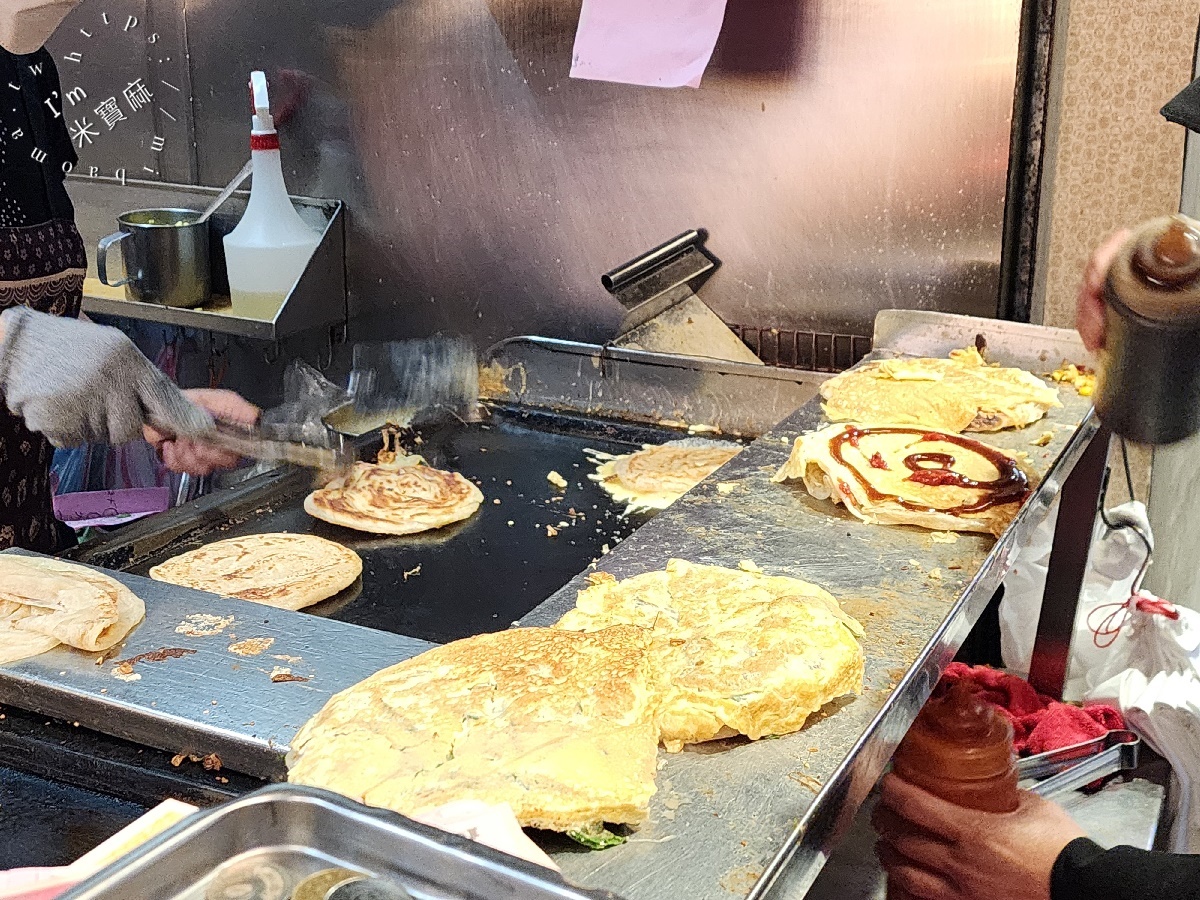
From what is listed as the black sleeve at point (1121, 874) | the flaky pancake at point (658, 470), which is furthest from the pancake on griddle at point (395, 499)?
the black sleeve at point (1121, 874)

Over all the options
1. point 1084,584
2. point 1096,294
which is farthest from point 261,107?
point 1084,584

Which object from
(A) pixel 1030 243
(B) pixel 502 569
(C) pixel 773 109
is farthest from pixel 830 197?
(B) pixel 502 569

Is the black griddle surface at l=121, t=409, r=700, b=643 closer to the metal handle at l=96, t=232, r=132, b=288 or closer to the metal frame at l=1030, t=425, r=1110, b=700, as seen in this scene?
the metal frame at l=1030, t=425, r=1110, b=700

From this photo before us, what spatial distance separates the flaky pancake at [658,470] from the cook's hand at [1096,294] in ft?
2.92

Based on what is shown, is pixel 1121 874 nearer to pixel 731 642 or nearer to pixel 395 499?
pixel 731 642

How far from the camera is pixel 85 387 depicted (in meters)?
2.06

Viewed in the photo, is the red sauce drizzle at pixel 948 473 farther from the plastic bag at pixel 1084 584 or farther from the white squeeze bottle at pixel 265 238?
the white squeeze bottle at pixel 265 238

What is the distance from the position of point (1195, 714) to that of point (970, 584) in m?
1.24

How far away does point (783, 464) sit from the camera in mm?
1944

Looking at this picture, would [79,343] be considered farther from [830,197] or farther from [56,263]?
[830,197]

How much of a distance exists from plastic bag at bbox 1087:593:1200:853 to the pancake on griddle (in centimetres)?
153

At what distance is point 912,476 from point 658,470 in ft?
3.04

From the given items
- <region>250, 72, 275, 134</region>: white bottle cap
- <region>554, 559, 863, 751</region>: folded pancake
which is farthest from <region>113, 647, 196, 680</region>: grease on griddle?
<region>250, 72, 275, 134</region>: white bottle cap

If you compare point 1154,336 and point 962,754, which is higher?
point 1154,336
